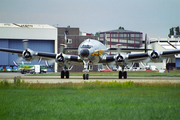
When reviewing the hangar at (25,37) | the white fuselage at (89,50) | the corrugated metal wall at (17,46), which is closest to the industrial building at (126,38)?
the hangar at (25,37)

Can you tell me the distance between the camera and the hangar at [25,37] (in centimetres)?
9181

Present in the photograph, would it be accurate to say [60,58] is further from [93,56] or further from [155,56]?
[155,56]

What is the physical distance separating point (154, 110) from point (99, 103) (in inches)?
122

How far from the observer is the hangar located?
91812mm

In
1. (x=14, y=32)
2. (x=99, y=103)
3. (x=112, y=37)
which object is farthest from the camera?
(x=112, y=37)

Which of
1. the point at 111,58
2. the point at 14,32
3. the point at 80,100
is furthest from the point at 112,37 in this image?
the point at 80,100

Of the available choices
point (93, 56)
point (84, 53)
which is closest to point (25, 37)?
point (93, 56)

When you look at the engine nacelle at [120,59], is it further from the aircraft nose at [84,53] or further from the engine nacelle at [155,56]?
the aircraft nose at [84,53]

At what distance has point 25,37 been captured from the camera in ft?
305

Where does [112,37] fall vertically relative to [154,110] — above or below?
above

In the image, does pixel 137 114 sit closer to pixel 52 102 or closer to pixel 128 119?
pixel 128 119

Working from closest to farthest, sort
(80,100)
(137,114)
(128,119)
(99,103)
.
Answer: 1. (128,119)
2. (137,114)
3. (99,103)
4. (80,100)

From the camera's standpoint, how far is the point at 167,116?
412 inches

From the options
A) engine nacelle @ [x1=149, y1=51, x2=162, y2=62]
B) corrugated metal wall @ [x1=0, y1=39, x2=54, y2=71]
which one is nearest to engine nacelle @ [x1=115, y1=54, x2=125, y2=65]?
engine nacelle @ [x1=149, y1=51, x2=162, y2=62]
